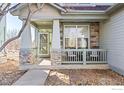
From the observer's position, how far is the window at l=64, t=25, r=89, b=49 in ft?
46.7

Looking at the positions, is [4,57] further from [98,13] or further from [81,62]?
[98,13]

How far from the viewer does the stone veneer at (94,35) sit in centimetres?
1424

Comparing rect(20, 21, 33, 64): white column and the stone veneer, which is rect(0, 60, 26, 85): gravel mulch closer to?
rect(20, 21, 33, 64): white column

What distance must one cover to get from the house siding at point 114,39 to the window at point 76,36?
36.7 inches

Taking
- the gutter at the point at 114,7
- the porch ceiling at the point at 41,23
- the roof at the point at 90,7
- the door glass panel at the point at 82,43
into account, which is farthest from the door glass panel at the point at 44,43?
the gutter at the point at 114,7

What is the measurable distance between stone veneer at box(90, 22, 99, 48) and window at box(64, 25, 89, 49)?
241mm

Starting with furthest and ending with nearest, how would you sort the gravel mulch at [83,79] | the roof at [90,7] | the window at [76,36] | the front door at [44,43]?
the front door at [44,43] < the window at [76,36] < the roof at [90,7] < the gravel mulch at [83,79]

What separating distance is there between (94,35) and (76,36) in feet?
3.47

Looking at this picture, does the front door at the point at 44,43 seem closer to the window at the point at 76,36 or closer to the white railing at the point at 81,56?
the window at the point at 76,36
